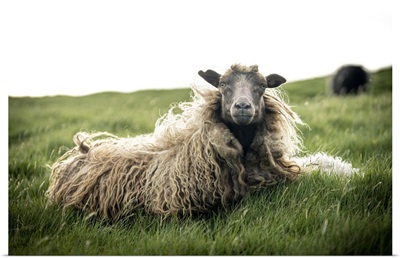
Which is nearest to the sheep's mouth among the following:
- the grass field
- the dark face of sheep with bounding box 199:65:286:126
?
the dark face of sheep with bounding box 199:65:286:126

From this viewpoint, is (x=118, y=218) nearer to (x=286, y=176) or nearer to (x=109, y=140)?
(x=109, y=140)

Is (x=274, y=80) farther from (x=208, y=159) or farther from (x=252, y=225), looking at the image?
(x=252, y=225)

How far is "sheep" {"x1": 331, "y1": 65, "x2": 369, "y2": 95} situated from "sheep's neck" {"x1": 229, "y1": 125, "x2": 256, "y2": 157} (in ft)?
36.5

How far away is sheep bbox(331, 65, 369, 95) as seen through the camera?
14.6m

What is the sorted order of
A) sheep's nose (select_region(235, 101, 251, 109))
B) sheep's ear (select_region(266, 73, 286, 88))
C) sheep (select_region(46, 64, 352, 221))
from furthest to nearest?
1. sheep's ear (select_region(266, 73, 286, 88))
2. sheep (select_region(46, 64, 352, 221))
3. sheep's nose (select_region(235, 101, 251, 109))

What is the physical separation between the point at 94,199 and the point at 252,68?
200 cm

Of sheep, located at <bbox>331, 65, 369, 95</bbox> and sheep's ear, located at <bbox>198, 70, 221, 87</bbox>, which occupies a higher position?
sheep, located at <bbox>331, 65, 369, 95</bbox>

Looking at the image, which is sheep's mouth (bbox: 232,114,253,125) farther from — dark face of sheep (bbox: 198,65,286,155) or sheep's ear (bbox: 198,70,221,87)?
sheep's ear (bbox: 198,70,221,87)

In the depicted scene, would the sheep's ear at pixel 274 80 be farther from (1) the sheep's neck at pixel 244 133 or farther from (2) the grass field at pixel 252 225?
(2) the grass field at pixel 252 225

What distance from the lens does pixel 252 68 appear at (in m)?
4.07

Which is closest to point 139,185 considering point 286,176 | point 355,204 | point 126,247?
point 126,247

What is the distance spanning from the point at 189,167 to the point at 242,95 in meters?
0.88

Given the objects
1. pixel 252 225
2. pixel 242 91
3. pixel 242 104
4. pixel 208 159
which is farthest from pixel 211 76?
pixel 252 225

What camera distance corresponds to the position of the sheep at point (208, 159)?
4.05 m
